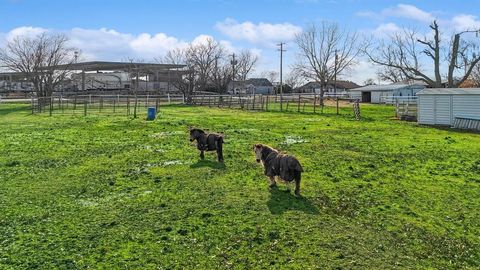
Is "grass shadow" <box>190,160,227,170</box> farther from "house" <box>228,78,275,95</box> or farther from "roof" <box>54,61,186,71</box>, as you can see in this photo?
"house" <box>228,78,275,95</box>

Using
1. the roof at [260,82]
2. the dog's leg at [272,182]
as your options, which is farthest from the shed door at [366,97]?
the dog's leg at [272,182]

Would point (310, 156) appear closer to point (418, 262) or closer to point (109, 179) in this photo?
point (109, 179)

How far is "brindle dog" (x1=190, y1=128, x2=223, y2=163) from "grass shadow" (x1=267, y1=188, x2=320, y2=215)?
3.50 meters

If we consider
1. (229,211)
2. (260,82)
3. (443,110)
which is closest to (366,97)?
(443,110)

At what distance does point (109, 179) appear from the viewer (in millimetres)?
10320

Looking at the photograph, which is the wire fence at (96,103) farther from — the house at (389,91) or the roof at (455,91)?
the house at (389,91)

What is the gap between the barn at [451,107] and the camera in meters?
26.0

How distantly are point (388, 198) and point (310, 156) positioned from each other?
4779 mm

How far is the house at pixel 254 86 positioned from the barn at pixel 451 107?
66.5 metres

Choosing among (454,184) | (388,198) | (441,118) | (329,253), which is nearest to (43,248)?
(329,253)

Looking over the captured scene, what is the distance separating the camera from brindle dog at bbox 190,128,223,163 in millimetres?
12320

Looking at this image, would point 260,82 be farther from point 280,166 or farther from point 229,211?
point 229,211

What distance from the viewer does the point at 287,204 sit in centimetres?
834

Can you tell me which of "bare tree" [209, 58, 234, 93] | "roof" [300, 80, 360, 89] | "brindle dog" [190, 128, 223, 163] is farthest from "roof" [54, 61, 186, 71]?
"brindle dog" [190, 128, 223, 163]
